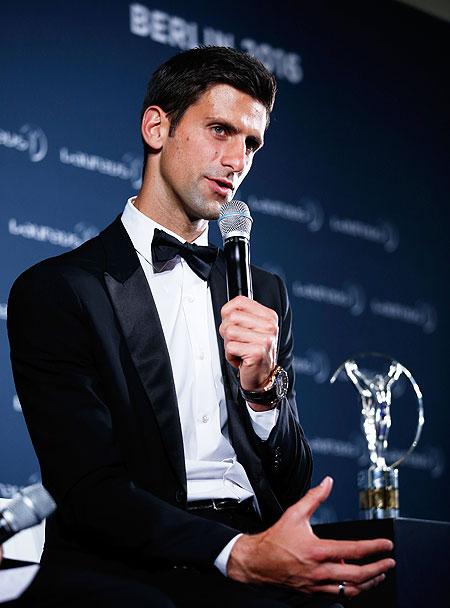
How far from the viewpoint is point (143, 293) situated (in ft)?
7.88

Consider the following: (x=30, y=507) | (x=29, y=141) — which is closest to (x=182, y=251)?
(x=30, y=507)

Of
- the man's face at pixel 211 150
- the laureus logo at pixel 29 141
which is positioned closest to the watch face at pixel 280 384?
the man's face at pixel 211 150

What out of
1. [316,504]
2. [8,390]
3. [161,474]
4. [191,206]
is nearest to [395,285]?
[8,390]

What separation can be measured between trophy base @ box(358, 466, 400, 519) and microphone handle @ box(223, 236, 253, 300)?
1160mm

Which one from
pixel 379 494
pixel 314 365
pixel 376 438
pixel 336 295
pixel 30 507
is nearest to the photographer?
pixel 30 507

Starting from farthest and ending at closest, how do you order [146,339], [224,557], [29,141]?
[29,141]
[146,339]
[224,557]

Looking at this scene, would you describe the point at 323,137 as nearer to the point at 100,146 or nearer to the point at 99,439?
the point at 100,146

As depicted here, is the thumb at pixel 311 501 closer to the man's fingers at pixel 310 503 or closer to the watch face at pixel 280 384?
the man's fingers at pixel 310 503

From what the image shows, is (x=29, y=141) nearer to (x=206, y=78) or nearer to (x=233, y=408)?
(x=206, y=78)

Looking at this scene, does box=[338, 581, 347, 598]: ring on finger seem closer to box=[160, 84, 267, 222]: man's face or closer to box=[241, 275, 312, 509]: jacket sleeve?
box=[241, 275, 312, 509]: jacket sleeve

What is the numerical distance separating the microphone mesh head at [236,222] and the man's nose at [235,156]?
12.3 inches

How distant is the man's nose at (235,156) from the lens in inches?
101

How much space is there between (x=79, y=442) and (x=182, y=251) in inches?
23.0

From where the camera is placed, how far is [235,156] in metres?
2.57
